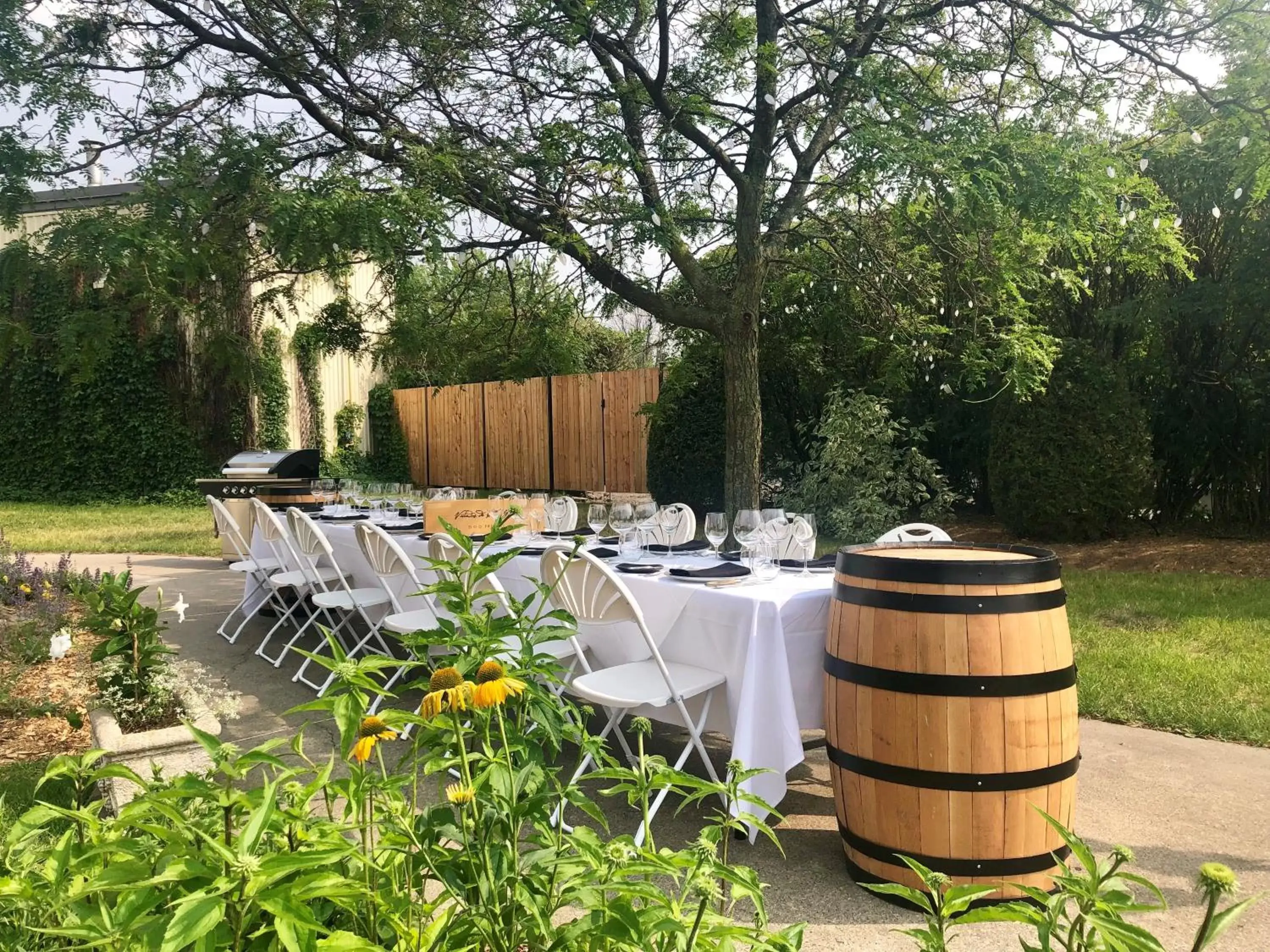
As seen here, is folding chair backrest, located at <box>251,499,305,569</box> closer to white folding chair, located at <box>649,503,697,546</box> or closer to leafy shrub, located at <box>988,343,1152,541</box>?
white folding chair, located at <box>649,503,697,546</box>

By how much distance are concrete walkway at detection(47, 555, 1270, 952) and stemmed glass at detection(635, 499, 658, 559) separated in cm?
93

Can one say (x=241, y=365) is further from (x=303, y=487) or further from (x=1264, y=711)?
(x=1264, y=711)

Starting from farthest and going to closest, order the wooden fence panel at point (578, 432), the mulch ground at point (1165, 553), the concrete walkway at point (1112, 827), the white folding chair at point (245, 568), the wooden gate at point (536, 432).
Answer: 1. the wooden fence panel at point (578, 432)
2. the wooden gate at point (536, 432)
3. the mulch ground at point (1165, 553)
4. the white folding chair at point (245, 568)
5. the concrete walkway at point (1112, 827)

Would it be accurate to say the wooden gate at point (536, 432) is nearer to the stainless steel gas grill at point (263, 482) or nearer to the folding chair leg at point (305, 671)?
the stainless steel gas grill at point (263, 482)

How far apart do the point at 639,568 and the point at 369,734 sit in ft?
8.38

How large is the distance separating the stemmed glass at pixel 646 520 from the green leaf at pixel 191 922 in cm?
337

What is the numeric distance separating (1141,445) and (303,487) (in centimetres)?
777

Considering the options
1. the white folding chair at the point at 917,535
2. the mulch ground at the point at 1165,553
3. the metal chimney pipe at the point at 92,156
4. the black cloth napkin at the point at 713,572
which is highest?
the metal chimney pipe at the point at 92,156

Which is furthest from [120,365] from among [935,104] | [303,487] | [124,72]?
[935,104]

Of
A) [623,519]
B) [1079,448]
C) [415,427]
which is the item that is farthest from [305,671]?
[415,427]

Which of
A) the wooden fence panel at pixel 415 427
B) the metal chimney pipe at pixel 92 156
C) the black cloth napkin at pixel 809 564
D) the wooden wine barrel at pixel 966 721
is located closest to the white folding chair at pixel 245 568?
the metal chimney pipe at pixel 92 156

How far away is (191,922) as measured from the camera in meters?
0.80

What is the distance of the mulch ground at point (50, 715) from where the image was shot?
3.65 metres

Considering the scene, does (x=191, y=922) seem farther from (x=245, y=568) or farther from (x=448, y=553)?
(x=245, y=568)
